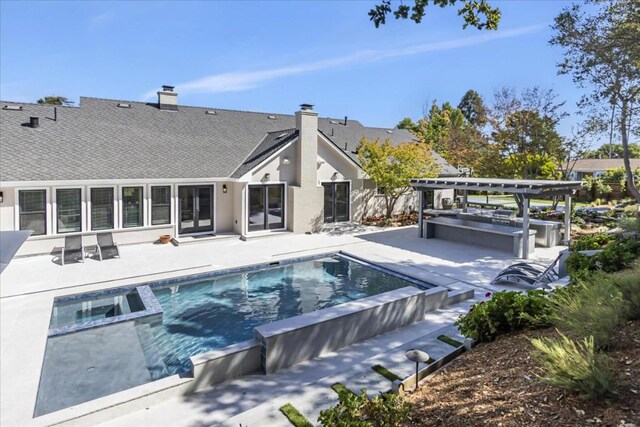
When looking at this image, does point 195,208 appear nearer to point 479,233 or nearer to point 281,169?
point 281,169

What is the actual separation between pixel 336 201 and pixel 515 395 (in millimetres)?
19394

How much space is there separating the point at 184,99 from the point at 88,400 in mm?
21952

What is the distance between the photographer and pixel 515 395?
13.9 feet

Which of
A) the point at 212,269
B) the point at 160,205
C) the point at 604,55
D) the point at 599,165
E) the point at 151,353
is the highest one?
the point at 604,55

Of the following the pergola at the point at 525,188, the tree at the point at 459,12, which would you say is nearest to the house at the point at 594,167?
the pergola at the point at 525,188

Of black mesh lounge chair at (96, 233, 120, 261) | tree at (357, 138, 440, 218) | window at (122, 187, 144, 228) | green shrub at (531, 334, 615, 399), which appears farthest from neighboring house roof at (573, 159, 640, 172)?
green shrub at (531, 334, 615, 399)

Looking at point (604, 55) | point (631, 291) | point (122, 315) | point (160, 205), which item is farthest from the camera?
point (160, 205)

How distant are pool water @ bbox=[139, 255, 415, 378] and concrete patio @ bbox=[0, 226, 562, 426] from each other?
1.02m

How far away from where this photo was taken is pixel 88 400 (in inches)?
259

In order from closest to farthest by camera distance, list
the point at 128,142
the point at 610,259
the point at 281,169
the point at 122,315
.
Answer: the point at 610,259 < the point at 122,315 < the point at 128,142 < the point at 281,169

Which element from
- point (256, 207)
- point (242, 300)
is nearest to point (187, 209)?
point (256, 207)

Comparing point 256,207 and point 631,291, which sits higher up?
point 256,207

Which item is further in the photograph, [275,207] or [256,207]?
[275,207]

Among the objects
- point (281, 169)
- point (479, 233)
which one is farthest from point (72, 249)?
point (479, 233)
